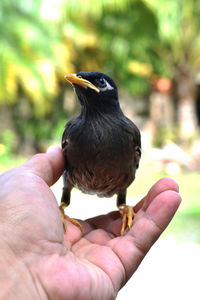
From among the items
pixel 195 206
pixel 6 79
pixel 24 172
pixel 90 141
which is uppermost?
pixel 90 141

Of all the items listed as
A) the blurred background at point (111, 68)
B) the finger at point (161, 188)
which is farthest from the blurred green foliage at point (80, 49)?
the finger at point (161, 188)

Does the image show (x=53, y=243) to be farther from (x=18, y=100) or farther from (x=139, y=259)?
(x=18, y=100)

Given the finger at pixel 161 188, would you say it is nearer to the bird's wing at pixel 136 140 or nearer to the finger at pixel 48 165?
the bird's wing at pixel 136 140

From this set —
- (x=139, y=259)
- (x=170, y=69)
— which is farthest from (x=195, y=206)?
(x=170, y=69)

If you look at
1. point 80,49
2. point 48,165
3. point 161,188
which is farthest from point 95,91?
point 80,49

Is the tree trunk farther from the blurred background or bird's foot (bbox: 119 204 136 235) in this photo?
bird's foot (bbox: 119 204 136 235)

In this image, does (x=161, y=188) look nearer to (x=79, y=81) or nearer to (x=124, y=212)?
(x=124, y=212)

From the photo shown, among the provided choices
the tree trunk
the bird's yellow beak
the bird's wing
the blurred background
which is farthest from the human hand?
the tree trunk
